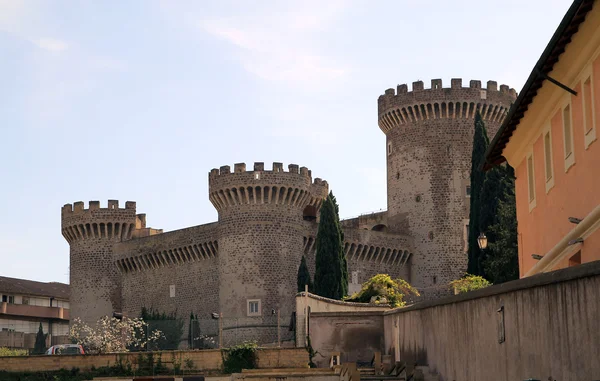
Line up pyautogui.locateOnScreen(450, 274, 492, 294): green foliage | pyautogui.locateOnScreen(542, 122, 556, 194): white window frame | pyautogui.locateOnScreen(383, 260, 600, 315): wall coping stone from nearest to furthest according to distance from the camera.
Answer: pyautogui.locateOnScreen(383, 260, 600, 315): wall coping stone, pyautogui.locateOnScreen(542, 122, 556, 194): white window frame, pyautogui.locateOnScreen(450, 274, 492, 294): green foliage

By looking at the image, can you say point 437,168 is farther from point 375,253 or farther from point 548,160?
point 548,160

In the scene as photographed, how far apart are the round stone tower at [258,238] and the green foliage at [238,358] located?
14.8 meters

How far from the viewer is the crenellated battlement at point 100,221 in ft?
234

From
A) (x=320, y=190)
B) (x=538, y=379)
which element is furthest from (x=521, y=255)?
(x=320, y=190)

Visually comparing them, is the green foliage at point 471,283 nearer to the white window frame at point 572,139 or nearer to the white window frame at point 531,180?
the white window frame at point 531,180

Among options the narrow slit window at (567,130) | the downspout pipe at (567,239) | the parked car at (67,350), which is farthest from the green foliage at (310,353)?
the narrow slit window at (567,130)

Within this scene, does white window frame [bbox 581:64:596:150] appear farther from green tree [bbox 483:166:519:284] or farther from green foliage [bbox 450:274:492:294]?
green foliage [bbox 450:274:492:294]

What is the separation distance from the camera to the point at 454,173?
67625 mm

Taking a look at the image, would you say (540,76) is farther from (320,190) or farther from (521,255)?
(320,190)

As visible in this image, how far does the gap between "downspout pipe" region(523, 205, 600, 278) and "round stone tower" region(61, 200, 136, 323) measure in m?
50.6

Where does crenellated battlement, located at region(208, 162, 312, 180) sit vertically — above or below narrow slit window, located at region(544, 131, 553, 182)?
above

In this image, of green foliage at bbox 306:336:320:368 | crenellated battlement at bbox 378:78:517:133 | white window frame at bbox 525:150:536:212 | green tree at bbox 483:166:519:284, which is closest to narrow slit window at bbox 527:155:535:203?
white window frame at bbox 525:150:536:212

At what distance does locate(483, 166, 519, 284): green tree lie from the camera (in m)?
47.2

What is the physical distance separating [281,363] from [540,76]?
78.5 feet
